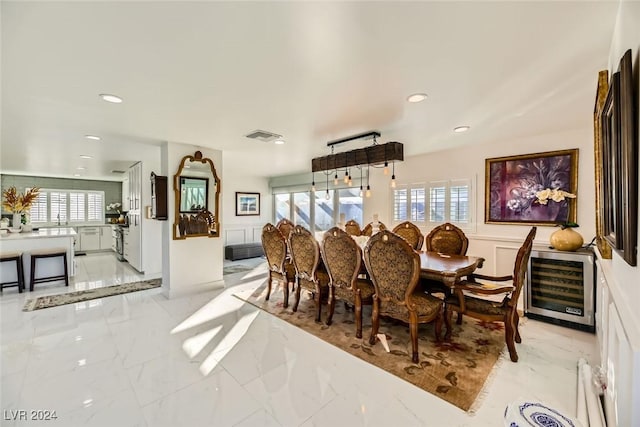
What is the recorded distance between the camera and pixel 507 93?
2387 millimetres

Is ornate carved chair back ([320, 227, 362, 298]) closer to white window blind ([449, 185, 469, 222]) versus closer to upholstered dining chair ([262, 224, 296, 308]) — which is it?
upholstered dining chair ([262, 224, 296, 308])

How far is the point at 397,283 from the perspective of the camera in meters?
2.56

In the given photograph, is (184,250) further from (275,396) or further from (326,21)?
(326,21)

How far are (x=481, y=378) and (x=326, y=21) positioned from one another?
2.80m

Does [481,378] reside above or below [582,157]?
below

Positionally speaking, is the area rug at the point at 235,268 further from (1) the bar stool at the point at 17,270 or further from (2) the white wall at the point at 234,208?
(1) the bar stool at the point at 17,270

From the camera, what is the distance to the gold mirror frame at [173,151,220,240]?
428cm

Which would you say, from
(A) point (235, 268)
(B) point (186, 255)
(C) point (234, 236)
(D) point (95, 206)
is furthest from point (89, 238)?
(B) point (186, 255)

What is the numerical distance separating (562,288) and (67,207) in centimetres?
1167

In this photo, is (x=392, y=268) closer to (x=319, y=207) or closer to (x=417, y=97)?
(x=417, y=97)

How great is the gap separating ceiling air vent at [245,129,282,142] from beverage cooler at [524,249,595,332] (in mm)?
3587

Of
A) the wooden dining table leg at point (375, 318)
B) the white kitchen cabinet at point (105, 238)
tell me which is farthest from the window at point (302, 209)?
the white kitchen cabinet at point (105, 238)

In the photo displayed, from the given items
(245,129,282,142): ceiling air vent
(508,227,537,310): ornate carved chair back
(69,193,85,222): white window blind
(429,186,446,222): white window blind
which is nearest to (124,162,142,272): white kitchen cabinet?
(69,193,85,222): white window blind

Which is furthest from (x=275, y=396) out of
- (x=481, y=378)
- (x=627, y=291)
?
(x=627, y=291)
